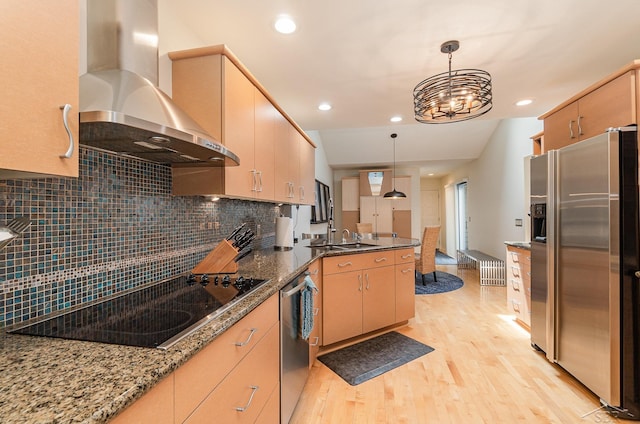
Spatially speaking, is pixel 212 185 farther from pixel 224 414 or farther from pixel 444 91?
pixel 444 91

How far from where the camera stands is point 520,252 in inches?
128

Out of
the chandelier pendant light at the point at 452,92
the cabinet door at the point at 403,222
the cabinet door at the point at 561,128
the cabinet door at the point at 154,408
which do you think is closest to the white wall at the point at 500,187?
Answer: the cabinet door at the point at 403,222

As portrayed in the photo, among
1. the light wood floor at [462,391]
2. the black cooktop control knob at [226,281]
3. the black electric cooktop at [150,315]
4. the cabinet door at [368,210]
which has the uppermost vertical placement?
the cabinet door at [368,210]

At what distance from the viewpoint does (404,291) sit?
3186mm

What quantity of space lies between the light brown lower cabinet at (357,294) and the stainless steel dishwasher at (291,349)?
25.6 inches

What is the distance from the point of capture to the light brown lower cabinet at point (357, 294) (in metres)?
2.60

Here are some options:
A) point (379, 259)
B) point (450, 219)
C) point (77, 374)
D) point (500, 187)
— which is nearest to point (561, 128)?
point (379, 259)

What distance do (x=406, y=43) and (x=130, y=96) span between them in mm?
1759

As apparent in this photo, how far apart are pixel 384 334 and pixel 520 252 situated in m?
1.78

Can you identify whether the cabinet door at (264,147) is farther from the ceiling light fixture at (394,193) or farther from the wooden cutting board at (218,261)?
the ceiling light fixture at (394,193)

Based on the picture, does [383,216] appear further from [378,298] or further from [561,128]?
[561,128]

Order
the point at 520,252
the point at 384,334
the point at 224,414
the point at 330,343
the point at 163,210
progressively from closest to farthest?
1. the point at 224,414
2. the point at 163,210
3. the point at 330,343
4. the point at 384,334
5. the point at 520,252

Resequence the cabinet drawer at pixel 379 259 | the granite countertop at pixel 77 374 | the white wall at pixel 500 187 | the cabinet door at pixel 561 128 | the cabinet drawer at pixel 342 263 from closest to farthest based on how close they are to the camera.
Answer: the granite countertop at pixel 77 374, the cabinet door at pixel 561 128, the cabinet drawer at pixel 342 263, the cabinet drawer at pixel 379 259, the white wall at pixel 500 187

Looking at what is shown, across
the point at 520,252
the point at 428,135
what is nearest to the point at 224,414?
the point at 520,252
